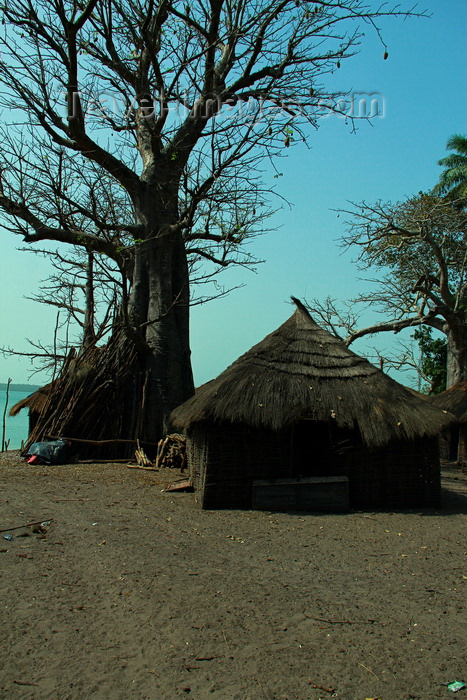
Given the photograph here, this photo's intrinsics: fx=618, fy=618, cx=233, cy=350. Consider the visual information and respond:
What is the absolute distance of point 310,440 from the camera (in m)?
8.64

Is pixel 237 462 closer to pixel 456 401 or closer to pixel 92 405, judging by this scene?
pixel 92 405

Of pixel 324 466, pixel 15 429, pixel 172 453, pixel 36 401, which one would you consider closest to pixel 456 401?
pixel 172 453

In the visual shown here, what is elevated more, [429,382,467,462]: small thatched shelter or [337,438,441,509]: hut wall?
[429,382,467,462]: small thatched shelter

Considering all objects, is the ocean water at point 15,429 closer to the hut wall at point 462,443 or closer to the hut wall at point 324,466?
the hut wall at point 324,466

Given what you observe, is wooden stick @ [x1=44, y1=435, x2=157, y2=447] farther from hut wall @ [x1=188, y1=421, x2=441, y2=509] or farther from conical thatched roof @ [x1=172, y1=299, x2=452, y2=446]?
hut wall @ [x1=188, y1=421, x2=441, y2=509]

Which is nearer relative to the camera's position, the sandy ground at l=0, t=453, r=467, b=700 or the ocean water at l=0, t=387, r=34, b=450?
the sandy ground at l=0, t=453, r=467, b=700

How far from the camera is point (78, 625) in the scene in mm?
4062

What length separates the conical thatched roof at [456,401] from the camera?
1513 centimetres

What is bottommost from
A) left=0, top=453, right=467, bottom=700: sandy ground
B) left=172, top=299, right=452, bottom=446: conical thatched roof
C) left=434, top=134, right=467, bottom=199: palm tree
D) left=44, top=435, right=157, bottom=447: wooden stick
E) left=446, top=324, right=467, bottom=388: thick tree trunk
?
left=0, top=453, right=467, bottom=700: sandy ground

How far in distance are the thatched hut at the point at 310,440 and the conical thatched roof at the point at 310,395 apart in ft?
0.04

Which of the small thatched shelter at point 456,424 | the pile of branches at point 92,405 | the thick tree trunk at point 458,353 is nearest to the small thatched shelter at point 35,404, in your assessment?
the pile of branches at point 92,405

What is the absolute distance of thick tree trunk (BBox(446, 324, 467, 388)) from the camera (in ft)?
60.8

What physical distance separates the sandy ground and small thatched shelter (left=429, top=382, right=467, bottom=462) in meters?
8.44

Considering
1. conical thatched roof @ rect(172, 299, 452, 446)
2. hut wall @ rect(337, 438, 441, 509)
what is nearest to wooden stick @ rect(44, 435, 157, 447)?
conical thatched roof @ rect(172, 299, 452, 446)
